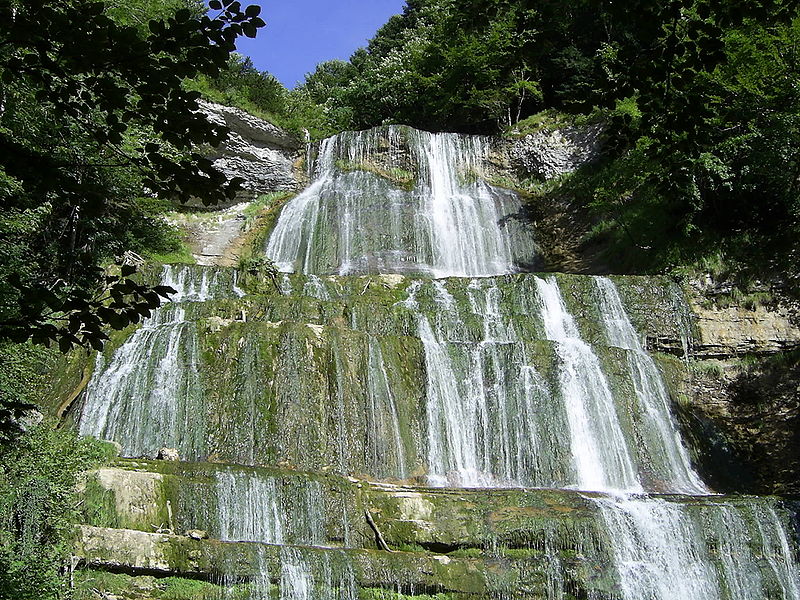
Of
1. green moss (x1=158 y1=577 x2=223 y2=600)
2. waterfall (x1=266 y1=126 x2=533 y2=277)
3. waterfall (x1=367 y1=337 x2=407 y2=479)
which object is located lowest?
green moss (x1=158 y1=577 x2=223 y2=600)

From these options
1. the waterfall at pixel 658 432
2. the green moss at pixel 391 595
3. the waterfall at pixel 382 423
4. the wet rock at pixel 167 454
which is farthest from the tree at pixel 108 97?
the waterfall at pixel 658 432

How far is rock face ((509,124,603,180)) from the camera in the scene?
2436cm

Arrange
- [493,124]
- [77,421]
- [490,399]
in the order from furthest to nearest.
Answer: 1. [493,124]
2. [490,399]
3. [77,421]

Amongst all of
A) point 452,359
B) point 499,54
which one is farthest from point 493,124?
point 452,359

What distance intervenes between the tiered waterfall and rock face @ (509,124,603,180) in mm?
6569

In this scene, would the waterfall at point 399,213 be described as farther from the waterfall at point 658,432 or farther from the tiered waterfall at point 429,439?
the waterfall at point 658,432

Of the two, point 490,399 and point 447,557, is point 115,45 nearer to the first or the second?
point 447,557

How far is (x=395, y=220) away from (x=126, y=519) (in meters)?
14.7

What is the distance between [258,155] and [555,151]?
945 centimetres

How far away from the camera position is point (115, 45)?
11.5ft

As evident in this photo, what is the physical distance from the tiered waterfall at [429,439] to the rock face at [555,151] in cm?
657

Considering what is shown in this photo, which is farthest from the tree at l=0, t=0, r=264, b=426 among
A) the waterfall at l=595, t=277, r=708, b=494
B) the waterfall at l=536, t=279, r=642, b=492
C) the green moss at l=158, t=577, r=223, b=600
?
the waterfall at l=595, t=277, r=708, b=494

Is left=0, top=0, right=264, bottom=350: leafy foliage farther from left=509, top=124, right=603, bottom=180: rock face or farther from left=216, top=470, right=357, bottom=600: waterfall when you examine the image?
left=509, top=124, right=603, bottom=180: rock face

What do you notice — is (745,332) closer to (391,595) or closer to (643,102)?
(391,595)
